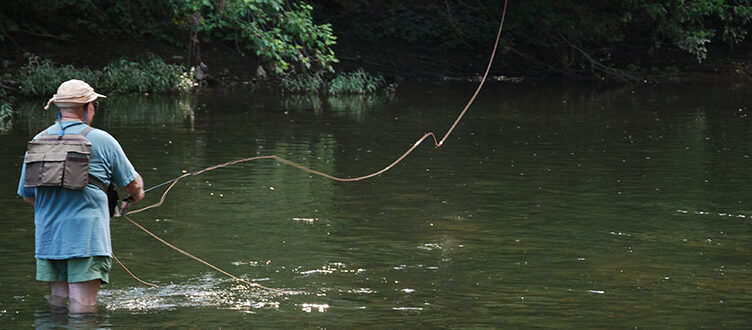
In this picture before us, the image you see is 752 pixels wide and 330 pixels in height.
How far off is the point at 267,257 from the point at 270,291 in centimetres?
118

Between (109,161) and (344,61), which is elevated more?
(344,61)

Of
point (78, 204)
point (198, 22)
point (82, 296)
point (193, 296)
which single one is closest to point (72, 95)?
point (78, 204)

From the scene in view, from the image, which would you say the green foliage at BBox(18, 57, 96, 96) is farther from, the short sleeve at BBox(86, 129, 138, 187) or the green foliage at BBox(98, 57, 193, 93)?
the short sleeve at BBox(86, 129, 138, 187)

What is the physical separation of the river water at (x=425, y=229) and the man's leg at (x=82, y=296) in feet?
0.32

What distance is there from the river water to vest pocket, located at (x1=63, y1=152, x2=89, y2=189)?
1.00 meters

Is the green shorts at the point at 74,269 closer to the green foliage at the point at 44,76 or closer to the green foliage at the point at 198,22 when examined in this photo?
the green foliage at the point at 198,22

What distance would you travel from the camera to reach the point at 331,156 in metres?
16.2

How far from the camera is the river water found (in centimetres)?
793

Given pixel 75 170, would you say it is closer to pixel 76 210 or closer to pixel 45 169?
pixel 45 169

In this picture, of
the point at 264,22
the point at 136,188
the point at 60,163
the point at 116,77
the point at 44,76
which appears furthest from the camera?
the point at 116,77

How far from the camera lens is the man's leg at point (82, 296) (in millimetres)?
7125

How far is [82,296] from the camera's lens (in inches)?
283

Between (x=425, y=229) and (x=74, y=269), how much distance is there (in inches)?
172

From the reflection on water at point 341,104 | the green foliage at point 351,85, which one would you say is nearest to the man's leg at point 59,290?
the reflection on water at point 341,104
